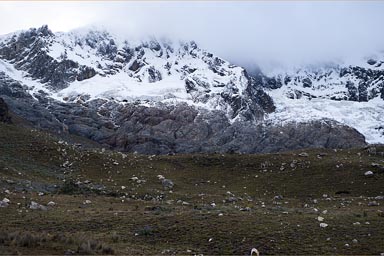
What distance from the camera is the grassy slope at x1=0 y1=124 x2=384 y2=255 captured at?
20766mm

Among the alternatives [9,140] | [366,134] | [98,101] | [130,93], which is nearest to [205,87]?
[130,93]

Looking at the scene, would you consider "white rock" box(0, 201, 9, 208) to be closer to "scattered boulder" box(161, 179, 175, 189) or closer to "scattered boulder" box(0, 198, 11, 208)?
"scattered boulder" box(0, 198, 11, 208)

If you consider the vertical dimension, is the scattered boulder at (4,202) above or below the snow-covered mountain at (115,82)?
below

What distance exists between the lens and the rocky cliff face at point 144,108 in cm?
15400

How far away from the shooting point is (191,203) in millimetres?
35375

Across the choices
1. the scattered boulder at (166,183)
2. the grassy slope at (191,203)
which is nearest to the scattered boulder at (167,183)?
the scattered boulder at (166,183)

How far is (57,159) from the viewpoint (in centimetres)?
5116

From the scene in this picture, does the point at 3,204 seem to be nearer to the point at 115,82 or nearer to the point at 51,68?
the point at 115,82

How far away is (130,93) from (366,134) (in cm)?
9866

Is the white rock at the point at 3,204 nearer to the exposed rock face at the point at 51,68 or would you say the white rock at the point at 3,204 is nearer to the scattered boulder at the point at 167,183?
the scattered boulder at the point at 167,183

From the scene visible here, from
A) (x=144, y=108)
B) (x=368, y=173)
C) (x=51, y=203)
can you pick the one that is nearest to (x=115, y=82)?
(x=144, y=108)

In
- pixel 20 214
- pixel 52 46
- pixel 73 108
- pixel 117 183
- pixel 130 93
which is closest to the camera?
pixel 20 214

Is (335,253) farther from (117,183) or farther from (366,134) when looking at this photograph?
(366,134)

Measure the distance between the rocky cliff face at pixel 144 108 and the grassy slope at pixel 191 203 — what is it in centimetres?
9089
